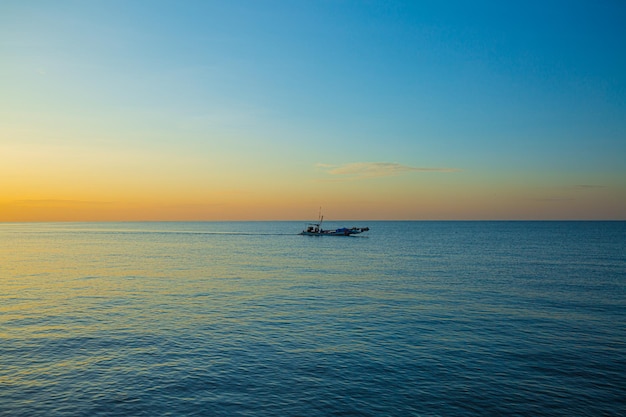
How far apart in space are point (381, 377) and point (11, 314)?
36041 mm

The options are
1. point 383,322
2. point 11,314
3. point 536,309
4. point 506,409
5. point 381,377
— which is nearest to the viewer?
point 506,409

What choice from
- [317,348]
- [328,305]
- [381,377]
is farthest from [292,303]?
[381,377]

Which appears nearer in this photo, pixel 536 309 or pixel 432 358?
pixel 432 358

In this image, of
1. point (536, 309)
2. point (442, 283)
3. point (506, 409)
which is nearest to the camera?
point (506, 409)

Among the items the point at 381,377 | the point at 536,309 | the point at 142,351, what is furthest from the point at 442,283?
the point at 142,351

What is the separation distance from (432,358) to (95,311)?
32.2 meters

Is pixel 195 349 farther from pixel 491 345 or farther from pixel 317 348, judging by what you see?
pixel 491 345

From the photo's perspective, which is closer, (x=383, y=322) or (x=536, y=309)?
(x=383, y=322)

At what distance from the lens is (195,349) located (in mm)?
29797

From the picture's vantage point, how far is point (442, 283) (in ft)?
196

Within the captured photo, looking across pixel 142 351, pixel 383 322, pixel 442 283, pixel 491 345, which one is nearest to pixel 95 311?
pixel 142 351

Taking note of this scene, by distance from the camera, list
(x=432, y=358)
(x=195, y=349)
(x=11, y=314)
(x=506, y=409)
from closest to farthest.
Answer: (x=506, y=409)
(x=432, y=358)
(x=195, y=349)
(x=11, y=314)

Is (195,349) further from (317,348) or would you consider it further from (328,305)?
(328,305)

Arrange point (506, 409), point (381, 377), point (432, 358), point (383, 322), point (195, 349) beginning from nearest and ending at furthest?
point (506, 409)
point (381, 377)
point (432, 358)
point (195, 349)
point (383, 322)
